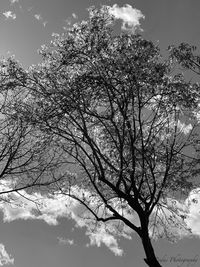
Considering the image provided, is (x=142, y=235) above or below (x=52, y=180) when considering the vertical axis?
below

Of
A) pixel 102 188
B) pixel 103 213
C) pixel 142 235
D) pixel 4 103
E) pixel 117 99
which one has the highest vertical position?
pixel 4 103

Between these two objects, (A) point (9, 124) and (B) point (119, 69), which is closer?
(B) point (119, 69)

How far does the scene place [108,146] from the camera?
79.6 feet

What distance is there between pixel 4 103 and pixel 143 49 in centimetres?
839

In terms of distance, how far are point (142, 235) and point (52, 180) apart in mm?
7722

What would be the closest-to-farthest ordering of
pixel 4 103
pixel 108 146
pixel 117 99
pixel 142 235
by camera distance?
1. pixel 142 235
2. pixel 117 99
3. pixel 4 103
4. pixel 108 146

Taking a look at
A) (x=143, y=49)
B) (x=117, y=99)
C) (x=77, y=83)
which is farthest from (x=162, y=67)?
(x=77, y=83)

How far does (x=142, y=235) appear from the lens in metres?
17.8

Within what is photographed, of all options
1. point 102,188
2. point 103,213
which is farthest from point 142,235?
point 102,188

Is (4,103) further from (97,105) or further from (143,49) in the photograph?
(143,49)

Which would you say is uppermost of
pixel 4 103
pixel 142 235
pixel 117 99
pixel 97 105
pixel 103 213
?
pixel 4 103

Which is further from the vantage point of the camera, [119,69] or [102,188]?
[102,188]

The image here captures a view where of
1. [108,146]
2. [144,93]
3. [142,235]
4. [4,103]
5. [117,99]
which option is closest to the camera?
[142,235]

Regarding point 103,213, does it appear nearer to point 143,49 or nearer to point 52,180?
point 52,180
